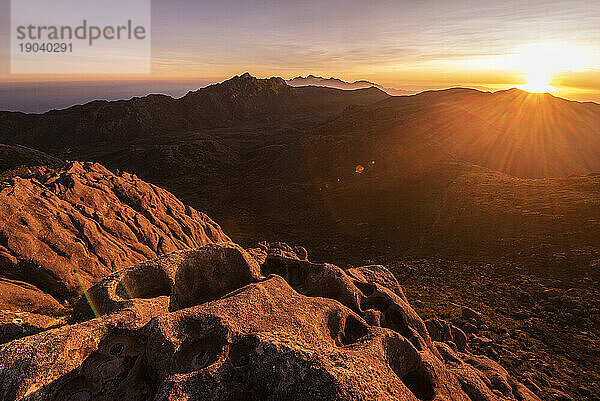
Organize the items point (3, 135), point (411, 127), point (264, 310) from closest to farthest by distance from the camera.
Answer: point (264, 310) → point (411, 127) → point (3, 135)

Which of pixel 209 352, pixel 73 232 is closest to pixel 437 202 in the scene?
pixel 73 232

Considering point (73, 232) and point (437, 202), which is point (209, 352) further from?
point (437, 202)

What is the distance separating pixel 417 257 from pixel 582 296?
57.2ft

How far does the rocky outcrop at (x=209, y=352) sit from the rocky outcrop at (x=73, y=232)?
8.18m

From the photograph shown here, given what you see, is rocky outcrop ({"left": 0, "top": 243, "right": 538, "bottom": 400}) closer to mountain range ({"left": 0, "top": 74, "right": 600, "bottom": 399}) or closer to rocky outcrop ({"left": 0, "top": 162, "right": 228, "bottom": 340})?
mountain range ({"left": 0, "top": 74, "right": 600, "bottom": 399})

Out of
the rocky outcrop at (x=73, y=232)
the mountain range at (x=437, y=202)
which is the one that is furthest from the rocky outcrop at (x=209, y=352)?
the rocky outcrop at (x=73, y=232)

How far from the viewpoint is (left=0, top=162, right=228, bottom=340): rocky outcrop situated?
1745 centimetres

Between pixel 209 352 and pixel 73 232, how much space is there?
18926mm

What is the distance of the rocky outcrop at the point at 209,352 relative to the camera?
26.1 feet

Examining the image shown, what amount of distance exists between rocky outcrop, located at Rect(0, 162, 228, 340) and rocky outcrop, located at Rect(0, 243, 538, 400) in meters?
8.18

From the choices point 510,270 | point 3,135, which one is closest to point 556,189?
point 510,270

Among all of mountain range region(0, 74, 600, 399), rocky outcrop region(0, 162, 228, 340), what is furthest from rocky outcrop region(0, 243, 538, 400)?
rocky outcrop region(0, 162, 228, 340)

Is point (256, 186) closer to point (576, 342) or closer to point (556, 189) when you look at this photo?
point (556, 189)

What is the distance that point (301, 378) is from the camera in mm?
8055
